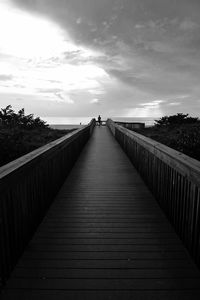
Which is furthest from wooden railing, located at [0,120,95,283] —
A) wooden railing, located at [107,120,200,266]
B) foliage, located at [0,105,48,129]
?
foliage, located at [0,105,48,129]

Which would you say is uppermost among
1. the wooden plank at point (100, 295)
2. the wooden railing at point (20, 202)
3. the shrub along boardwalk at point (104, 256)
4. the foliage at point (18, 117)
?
the foliage at point (18, 117)

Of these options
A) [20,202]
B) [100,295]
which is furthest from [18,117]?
[100,295]

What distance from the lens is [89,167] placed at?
791cm

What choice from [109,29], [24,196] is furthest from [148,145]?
[109,29]

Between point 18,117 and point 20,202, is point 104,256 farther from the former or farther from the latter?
point 18,117

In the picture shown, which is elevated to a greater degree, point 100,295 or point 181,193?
point 181,193

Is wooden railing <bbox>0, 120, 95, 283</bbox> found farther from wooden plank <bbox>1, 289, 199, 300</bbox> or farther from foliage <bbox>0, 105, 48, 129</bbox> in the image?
foliage <bbox>0, 105, 48, 129</bbox>

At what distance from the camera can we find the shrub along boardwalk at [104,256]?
2.37m

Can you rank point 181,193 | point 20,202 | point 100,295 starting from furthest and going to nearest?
point 181,193, point 20,202, point 100,295

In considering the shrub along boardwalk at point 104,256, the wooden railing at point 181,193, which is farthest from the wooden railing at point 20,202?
the wooden railing at point 181,193

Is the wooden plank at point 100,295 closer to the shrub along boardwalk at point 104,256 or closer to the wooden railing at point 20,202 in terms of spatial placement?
the shrub along boardwalk at point 104,256

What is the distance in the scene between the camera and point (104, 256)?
9.59 ft

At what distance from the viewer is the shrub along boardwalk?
2371 millimetres

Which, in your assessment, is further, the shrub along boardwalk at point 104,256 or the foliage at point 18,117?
the foliage at point 18,117
